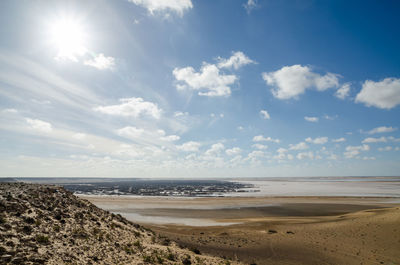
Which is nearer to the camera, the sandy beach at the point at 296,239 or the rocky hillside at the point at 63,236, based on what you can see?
the rocky hillside at the point at 63,236

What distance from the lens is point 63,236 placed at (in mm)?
13938

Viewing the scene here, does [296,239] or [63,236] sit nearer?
[63,236]

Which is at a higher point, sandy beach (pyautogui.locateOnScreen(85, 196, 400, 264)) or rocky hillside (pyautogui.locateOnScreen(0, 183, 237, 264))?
rocky hillside (pyautogui.locateOnScreen(0, 183, 237, 264))

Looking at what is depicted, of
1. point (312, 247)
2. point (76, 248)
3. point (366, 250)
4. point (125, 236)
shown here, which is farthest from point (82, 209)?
point (366, 250)

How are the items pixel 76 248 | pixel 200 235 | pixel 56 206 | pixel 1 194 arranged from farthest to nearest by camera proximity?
pixel 200 235, pixel 56 206, pixel 1 194, pixel 76 248

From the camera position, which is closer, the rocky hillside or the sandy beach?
the rocky hillside

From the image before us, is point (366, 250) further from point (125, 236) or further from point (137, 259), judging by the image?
point (125, 236)

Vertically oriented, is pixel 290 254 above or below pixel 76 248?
below

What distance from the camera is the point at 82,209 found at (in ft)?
67.5

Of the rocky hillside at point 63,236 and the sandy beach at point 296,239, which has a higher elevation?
the rocky hillside at point 63,236

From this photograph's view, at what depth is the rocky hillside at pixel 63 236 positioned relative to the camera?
11.0m

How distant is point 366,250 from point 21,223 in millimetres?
28329

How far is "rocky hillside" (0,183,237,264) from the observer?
11031mm

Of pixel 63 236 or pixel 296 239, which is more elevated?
pixel 63 236
